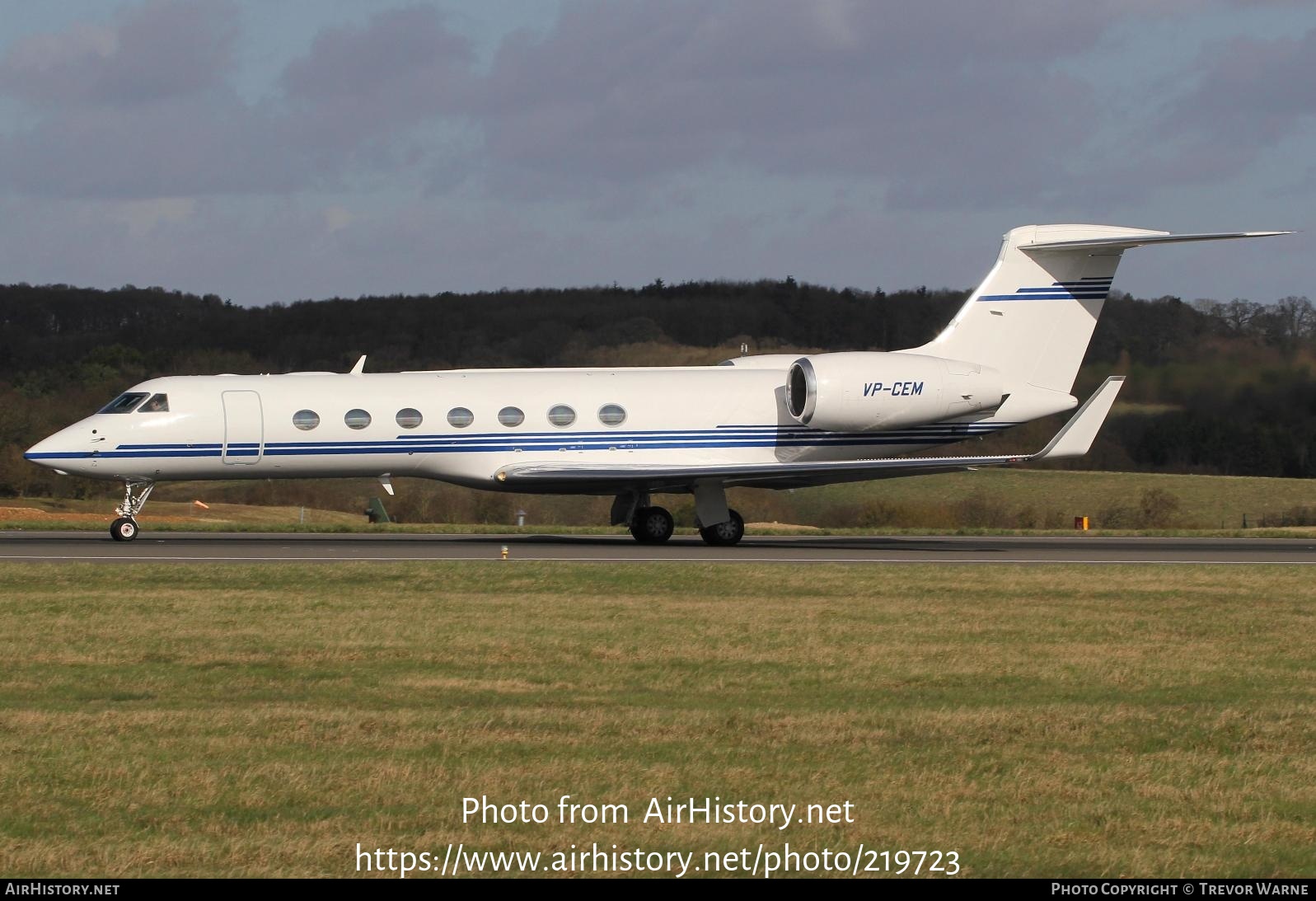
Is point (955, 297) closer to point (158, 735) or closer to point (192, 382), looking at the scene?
point (192, 382)

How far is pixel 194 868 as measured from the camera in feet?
22.4

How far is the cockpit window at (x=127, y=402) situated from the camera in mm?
25609

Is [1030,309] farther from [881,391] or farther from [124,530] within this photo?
[124,530]

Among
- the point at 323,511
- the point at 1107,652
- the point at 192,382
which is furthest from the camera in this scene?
the point at 323,511

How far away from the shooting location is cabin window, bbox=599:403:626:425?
26.6 meters

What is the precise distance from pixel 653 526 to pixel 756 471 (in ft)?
9.37

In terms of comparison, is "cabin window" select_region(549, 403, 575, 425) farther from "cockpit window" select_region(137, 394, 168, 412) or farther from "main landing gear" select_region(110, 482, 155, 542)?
"main landing gear" select_region(110, 482, 155, 542)

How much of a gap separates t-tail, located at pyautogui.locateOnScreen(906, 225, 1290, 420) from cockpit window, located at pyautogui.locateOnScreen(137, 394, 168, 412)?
45.0 ft

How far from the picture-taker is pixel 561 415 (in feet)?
86.8

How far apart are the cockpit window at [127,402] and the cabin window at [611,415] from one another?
25.4 feet

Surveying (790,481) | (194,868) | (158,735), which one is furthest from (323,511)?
(194,868)

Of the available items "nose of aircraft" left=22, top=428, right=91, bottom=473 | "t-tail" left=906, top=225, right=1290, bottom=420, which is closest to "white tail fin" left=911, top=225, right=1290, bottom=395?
"t-tail" left=906, top=225, right=1290, bottom=420

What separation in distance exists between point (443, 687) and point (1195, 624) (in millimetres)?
8314

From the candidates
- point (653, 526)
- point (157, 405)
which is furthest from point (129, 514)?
point (653, 526)
